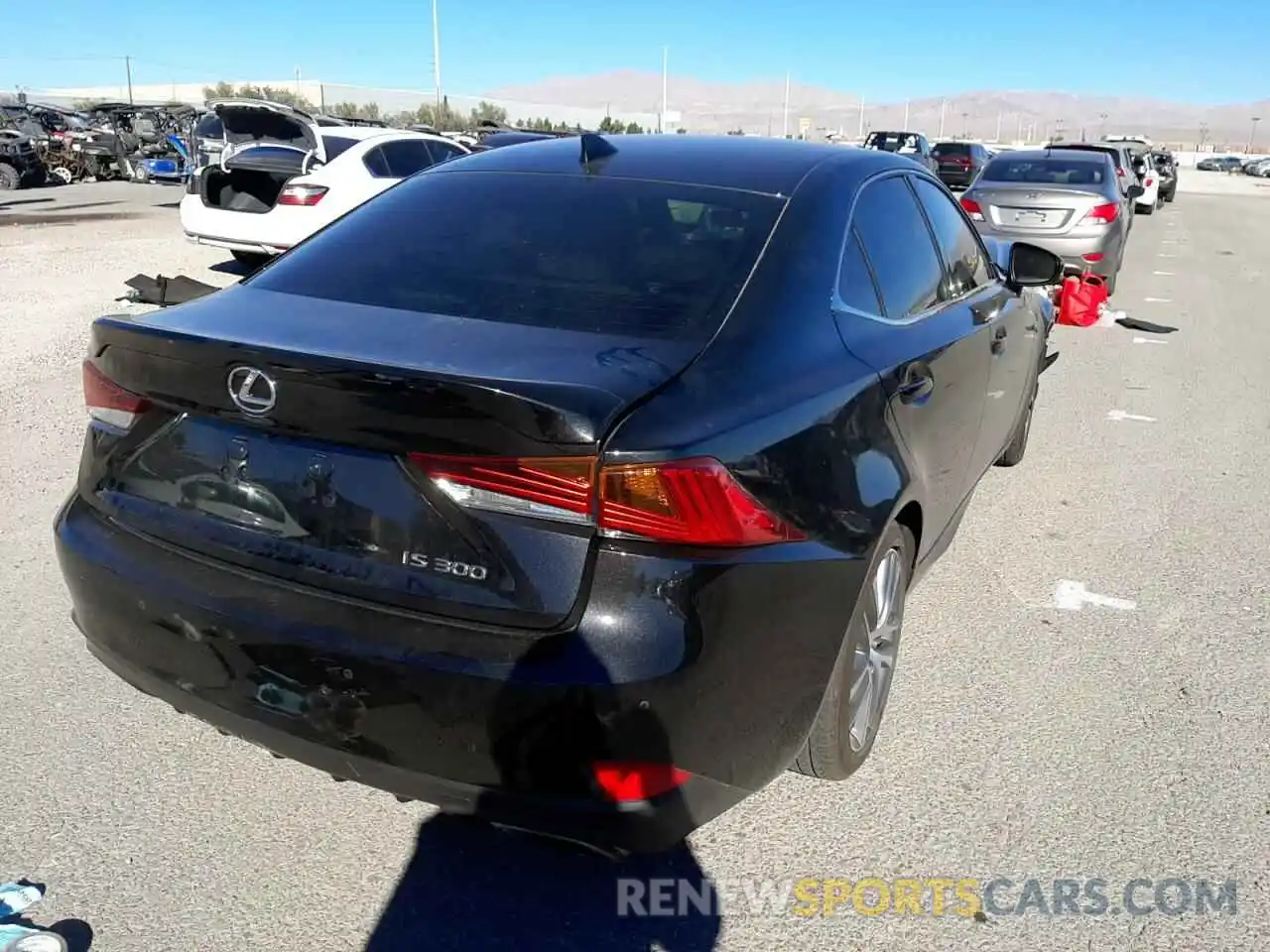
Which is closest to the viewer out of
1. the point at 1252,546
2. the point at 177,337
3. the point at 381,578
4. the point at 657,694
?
the point at 657,694

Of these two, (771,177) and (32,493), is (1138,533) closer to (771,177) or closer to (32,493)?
(771,177)

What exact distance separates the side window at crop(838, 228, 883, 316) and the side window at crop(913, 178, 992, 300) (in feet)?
2.42

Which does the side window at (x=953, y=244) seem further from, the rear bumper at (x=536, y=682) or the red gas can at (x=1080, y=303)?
the red gas can at (x=1080, y=303)

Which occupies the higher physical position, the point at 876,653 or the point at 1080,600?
the point at 876,653

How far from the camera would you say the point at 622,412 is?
199cm

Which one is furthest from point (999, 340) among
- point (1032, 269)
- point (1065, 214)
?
point (1065, 214)

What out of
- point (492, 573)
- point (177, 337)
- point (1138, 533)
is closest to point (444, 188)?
point (177, 337)

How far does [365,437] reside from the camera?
202 centimetres

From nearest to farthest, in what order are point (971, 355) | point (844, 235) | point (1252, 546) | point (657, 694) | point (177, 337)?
1. point (657, 694)
2. point (177, 337)
3. point (844, 235)
4. point (971, 355)
5. point (1252, 546)

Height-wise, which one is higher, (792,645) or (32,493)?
(792,645)

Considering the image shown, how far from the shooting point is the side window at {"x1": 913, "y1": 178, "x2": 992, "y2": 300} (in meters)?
3.72

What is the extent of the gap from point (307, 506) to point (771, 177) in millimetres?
1668

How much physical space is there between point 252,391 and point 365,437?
0.28m

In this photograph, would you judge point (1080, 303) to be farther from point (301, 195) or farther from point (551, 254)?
point (551, 254)
